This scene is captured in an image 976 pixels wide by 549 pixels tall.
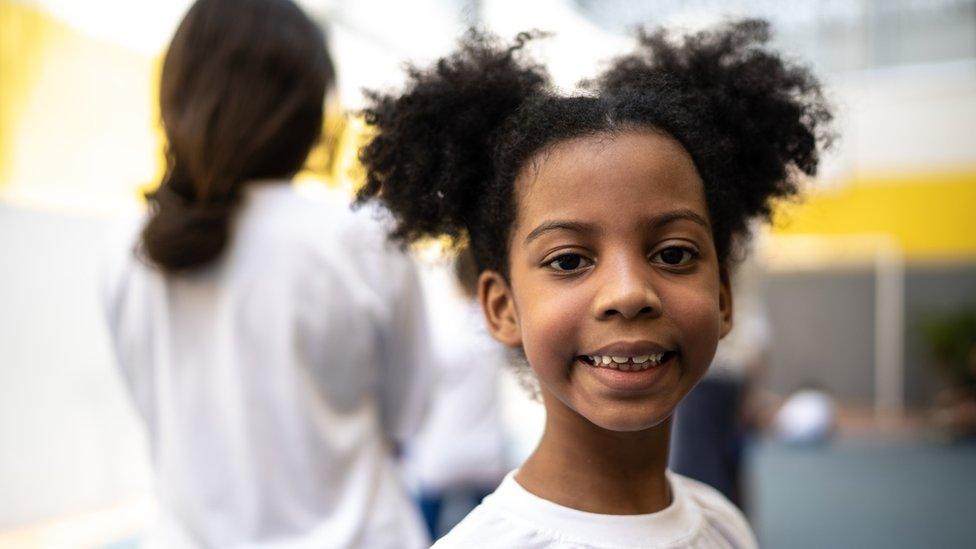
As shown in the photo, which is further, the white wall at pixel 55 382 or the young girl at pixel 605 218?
the white wall at pixel 55 382

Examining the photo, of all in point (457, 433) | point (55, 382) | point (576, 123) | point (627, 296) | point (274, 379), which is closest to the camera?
point (627, 296)

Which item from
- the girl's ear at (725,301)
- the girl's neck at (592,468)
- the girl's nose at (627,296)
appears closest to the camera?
the girl's nose at (627,296)

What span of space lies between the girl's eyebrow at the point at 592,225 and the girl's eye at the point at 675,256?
0.03 metres

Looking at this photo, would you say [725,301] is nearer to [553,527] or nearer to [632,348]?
[632,348]

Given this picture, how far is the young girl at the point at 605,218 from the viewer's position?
3.54ft

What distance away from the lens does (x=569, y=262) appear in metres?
1.11

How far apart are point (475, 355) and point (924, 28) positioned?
11.0 metres

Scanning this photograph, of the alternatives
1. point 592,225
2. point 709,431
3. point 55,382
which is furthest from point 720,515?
point 55,382

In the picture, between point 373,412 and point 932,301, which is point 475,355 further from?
point 932,301

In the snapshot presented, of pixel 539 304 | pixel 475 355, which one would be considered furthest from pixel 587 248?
pixel 475 355

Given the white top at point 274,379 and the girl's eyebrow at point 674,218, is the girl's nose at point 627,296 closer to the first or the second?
the girl's eyebrow at point 674,218

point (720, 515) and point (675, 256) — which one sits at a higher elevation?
point (675, 256)

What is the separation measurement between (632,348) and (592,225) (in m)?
0.15

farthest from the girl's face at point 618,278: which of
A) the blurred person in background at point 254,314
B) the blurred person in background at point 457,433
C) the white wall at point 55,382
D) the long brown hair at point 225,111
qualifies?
the white wall at point 55,382
